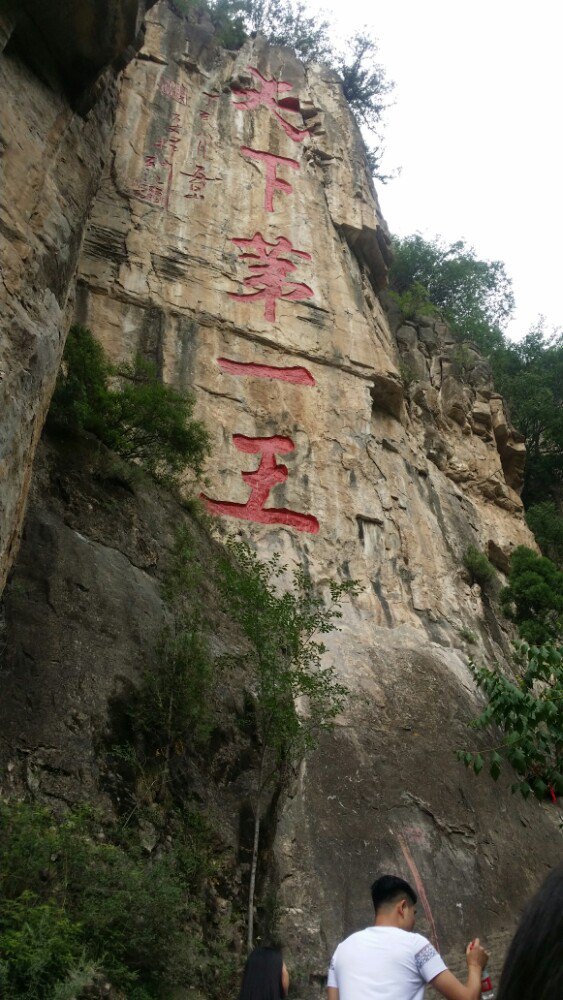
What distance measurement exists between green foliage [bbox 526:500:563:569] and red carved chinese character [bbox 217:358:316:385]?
18.1 feet

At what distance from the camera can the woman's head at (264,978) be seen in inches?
108

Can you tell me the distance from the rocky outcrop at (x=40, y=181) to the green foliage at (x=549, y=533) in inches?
357

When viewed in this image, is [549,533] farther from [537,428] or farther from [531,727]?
[531,727]

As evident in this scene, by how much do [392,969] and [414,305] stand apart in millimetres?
13057

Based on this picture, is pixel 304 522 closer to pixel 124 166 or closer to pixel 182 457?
pixel 182 457

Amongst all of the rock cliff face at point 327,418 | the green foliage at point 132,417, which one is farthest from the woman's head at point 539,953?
the green foliage at point 132,417

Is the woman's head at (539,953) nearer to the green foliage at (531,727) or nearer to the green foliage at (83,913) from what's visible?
the green foliage at (83,913)

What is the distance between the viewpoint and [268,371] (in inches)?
372

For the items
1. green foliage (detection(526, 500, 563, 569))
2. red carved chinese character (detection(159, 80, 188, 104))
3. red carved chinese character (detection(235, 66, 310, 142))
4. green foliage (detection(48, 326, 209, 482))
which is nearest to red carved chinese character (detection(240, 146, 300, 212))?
red carved chinese character (detection(235, 66, 310, 142))

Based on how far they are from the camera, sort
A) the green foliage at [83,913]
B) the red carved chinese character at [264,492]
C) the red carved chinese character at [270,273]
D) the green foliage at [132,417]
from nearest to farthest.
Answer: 1. the green foliage at [83,913]
2. the green foliage at [132,417]
3. the red carved chinese character at [264,492]
4. the red carved chinese character at [270,273]

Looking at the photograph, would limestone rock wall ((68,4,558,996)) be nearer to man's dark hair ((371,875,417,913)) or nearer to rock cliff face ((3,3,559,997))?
rock cliff face ((3,3,559,997))

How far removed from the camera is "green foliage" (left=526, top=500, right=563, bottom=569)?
13156 millimetres

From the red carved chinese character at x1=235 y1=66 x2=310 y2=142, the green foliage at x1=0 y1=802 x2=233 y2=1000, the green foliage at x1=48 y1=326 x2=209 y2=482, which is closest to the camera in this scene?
the green foliage at x1=0 y1=802 x2=233 y2=1000

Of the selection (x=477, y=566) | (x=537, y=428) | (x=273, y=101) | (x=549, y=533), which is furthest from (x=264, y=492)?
(x=537, y=428)
